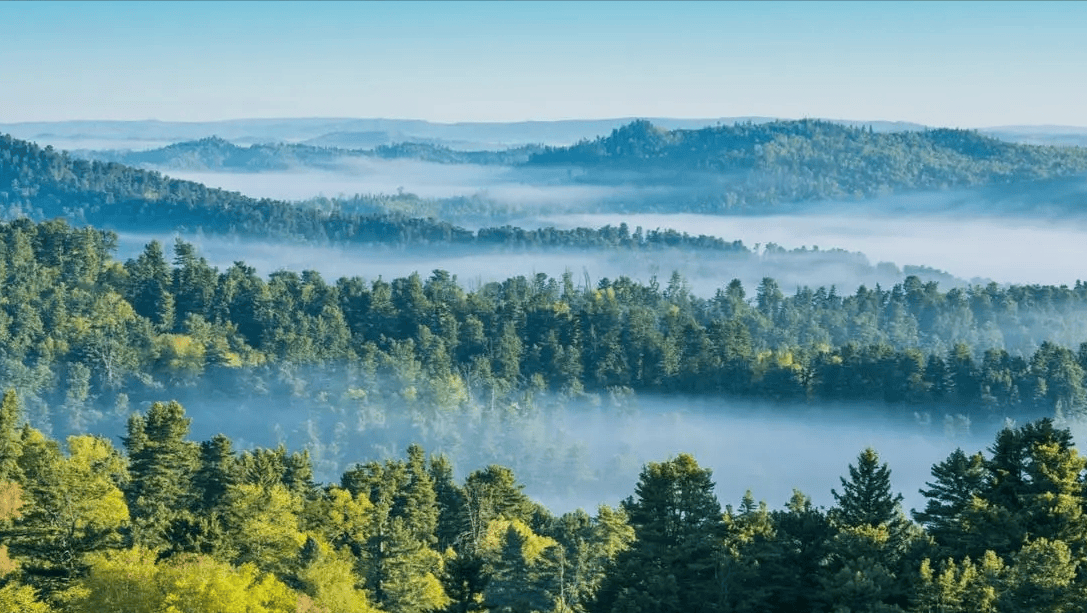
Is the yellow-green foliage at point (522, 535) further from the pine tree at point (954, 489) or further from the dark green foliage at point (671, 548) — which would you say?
the pine tree at point (954, 489)

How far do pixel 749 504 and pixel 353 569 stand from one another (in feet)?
66.3

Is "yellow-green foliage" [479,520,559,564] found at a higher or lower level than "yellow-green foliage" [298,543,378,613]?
lower

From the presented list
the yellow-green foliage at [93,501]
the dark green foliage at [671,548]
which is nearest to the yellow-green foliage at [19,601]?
the yellow-green foliage at [93,501]

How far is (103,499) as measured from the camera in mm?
71812

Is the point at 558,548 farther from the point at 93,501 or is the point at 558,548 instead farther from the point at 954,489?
the point at 93,501

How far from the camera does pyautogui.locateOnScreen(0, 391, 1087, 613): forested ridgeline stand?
5388 cm

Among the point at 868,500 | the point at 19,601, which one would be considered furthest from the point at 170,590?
the point at 868,500

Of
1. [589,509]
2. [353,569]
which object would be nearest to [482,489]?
[353,569]

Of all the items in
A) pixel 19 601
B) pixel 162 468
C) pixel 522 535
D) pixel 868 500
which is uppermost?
pixel 868 500

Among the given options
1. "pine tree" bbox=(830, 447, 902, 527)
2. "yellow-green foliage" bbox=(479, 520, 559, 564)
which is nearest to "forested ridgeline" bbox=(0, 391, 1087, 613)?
"pine tree" bbox=(830, 447, 902, 527)

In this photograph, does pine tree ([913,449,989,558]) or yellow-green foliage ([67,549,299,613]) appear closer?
yellow-green foliage ([67,549,299,613])

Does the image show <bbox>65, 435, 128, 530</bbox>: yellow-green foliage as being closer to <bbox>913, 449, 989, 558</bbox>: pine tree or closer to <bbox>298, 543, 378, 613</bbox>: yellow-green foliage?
<bbox>298, 543, 378, 613</bbox>: yellow-green foliage

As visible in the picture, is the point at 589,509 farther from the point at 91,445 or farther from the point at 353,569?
the point at 353,569

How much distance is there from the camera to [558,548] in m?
79.4
